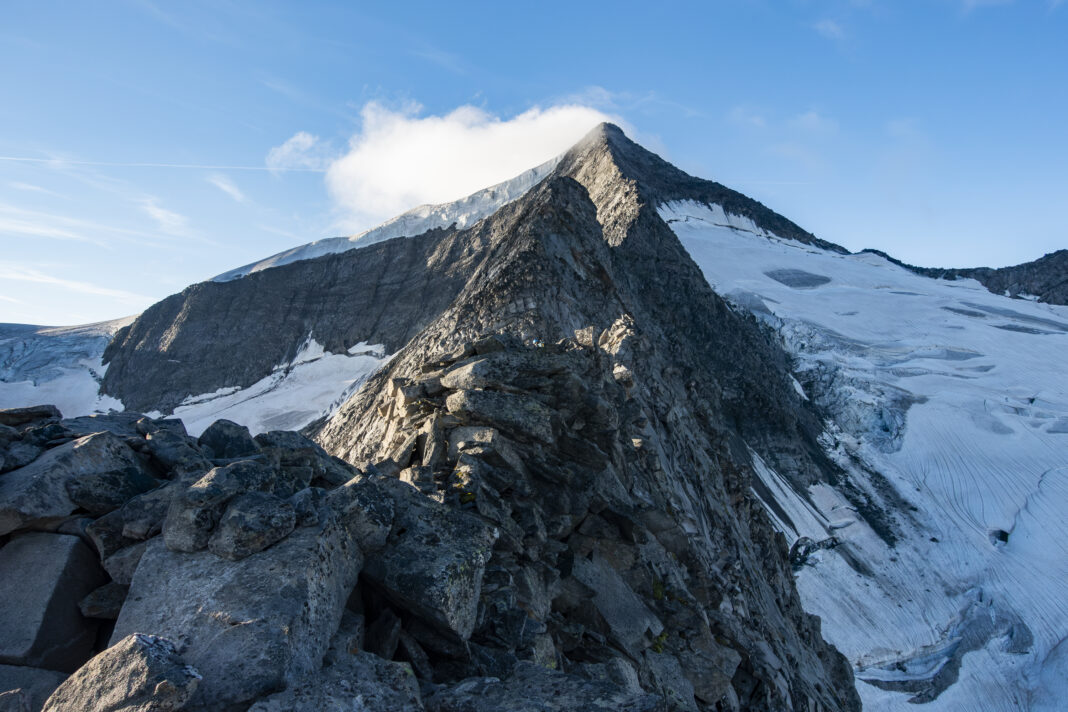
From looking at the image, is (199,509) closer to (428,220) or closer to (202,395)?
(202,395)

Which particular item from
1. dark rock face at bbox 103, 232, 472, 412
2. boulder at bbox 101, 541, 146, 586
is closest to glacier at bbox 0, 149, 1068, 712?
dark rock face at bbox 103, 232, 472, 412

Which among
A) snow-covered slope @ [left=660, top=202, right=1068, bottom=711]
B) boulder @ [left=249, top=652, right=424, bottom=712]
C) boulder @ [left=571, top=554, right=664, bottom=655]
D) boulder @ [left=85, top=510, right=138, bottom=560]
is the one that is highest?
boulder @ [left=85, top=510, right=138, bottom=560]

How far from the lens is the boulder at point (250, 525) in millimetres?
5059

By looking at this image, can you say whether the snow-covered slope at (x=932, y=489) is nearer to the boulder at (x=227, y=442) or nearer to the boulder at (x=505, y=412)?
the boulder at (x=505, y=412)

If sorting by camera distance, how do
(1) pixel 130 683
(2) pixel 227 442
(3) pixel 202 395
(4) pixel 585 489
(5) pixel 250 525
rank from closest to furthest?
(1) pixel 130 683, (5) pixel 250 525, (2) pixel 227 442, (4) pixel 585 489, (3) pixel 202 395

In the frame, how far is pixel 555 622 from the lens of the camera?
734 centimetres

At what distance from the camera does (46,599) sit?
16.3 ft

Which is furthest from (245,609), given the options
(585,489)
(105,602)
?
(585,489)

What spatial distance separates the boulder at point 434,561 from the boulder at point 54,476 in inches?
102

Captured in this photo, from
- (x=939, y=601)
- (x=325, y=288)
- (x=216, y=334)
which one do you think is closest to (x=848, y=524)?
(x=939, y=601)

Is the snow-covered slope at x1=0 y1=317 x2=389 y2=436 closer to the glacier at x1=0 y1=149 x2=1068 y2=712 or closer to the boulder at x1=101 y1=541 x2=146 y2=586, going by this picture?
the glacier at x1=0 y1=149 x2=1068 y2=712

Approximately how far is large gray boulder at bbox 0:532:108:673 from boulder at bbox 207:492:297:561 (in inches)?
46.2

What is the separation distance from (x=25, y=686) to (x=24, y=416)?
3.42 meters

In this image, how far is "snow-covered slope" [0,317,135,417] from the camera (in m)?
81.6
